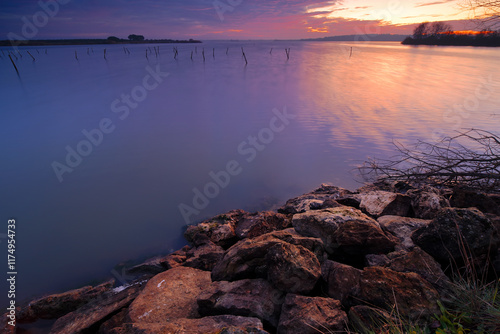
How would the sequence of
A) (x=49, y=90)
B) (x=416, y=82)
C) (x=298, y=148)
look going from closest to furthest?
1. (x=298, y=148)
2. (x=49, y=90)
3. (x=416, y=82)

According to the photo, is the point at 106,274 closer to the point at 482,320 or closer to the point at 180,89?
the point at 482,320

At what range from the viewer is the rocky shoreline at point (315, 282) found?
2.36m

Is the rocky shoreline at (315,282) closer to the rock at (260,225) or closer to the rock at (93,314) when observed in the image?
the rock at (93,314)

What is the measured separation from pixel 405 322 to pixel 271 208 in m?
4.67

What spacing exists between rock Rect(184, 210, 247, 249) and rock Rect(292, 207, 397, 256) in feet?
6.20

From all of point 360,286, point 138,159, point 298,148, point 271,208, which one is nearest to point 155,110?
point 138,159

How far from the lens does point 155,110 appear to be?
1534 cm

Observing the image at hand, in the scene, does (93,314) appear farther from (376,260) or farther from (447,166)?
(447,166)

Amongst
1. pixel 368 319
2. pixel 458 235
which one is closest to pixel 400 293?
pixel 368 319

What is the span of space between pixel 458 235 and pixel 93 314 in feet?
15.3

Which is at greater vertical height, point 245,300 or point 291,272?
point 291,272

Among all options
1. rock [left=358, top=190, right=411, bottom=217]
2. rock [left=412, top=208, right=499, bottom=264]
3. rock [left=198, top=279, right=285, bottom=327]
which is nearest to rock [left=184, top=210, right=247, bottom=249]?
rock [left=198, top=279, right=285, bottom=327]

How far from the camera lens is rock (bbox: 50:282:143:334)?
10.3 ft

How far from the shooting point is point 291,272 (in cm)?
269
